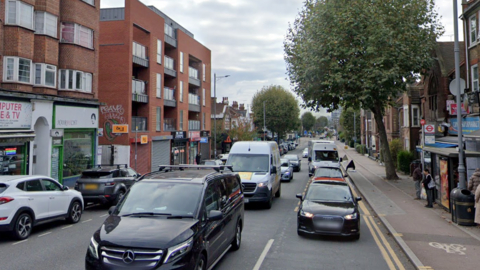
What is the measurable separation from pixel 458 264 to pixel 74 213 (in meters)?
10.5

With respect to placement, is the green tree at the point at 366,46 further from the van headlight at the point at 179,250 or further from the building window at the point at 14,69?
the van headlight at the point at 179,250

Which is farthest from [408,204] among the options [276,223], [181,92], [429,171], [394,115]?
[394,115]

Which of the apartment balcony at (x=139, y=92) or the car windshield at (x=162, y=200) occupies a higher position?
the apartment balcony at (x=139, y=92)

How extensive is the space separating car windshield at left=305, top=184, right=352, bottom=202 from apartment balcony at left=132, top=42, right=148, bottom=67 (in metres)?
19.8

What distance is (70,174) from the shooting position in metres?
20.2

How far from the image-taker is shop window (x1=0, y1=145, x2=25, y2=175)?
1562cm

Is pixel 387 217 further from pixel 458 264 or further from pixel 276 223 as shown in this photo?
pixel 458 264

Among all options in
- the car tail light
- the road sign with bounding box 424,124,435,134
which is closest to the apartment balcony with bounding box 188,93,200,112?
the road sign with bounding box 424,124,435,134

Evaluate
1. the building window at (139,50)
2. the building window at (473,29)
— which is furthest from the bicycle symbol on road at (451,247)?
the building window at (139,50)

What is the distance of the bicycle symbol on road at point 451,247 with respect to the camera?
8.34 m

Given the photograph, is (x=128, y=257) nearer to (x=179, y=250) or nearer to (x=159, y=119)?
(x=179, y=250)

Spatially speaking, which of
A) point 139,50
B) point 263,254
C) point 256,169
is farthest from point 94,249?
point 139,50

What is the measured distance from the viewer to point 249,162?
1475 centimetres

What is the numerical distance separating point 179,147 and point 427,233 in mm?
27293
